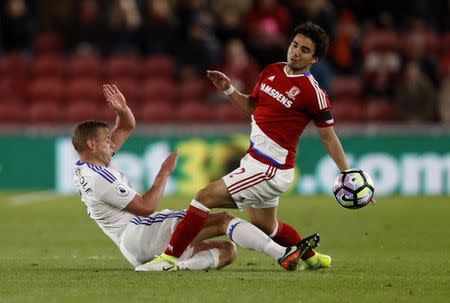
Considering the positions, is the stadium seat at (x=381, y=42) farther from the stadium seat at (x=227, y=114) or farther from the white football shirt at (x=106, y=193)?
the white football shirt at (x=106, y=193)

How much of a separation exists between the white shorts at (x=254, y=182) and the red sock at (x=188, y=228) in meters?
0.30

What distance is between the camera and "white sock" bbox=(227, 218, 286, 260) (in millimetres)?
8539

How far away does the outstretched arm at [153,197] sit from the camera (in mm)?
8656

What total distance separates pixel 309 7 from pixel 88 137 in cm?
1149

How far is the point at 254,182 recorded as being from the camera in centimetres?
855

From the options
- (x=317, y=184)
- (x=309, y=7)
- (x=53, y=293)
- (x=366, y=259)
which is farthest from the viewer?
(x=309, y=7)

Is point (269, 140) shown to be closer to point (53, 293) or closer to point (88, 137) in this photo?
point (88, 137)

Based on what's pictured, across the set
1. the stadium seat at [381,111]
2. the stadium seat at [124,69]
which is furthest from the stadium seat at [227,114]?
the stadium seat at [381,111]

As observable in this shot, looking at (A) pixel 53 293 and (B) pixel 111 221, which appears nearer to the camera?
(A) pixel 53 293

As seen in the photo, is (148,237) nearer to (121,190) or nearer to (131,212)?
(131,212)

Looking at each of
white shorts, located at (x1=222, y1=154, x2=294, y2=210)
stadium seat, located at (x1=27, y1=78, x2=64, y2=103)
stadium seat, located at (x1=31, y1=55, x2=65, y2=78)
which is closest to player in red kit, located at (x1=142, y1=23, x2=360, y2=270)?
white shorts, located at (x1=222, y1=154, x2=294, y2=210)

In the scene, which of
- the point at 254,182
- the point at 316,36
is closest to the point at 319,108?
the point at 316,36

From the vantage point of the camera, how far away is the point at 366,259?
10031 millimetres

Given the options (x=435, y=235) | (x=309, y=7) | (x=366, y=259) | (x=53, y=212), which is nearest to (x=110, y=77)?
(x=309, y=7)
